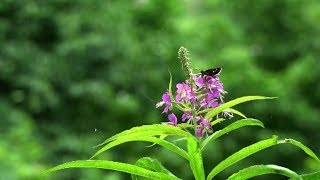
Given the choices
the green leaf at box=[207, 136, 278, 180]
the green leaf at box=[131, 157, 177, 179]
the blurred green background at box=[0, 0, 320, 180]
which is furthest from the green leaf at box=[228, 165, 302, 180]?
the blurred green background at box=[0, 0, 320, 180]

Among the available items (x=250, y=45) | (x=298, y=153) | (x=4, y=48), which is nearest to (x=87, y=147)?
(x=4, y=48)

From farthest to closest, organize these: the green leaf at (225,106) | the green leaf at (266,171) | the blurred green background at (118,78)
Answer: the blurred green background at (118,78) → the green leaf at (225,106) → the green leaf at (266,171)

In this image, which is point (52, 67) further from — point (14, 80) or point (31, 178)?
point (31, 178)

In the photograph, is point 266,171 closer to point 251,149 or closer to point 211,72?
point 251,149

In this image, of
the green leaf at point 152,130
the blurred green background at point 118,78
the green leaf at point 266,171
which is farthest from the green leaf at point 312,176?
the blurred green background at point 118,78

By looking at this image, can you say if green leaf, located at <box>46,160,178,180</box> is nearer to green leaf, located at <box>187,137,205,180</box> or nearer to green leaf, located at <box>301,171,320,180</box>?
green leaf, located at <box>187,137,205,180</box>

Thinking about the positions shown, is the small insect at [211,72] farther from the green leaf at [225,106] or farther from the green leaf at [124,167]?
the green leaf at [124,167]
